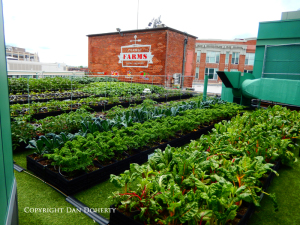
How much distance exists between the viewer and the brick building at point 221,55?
37.4m

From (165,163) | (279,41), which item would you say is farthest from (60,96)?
(279,41)

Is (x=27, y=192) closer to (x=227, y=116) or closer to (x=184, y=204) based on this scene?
(x=184, y=204)

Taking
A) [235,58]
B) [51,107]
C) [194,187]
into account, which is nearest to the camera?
[194,187]

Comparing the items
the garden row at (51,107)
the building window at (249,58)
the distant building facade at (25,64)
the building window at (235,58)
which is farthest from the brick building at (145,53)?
the building window at (249,58)

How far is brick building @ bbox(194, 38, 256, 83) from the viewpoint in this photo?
37375 millimetres

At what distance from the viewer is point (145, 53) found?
736 inches

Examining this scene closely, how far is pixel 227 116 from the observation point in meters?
7.69

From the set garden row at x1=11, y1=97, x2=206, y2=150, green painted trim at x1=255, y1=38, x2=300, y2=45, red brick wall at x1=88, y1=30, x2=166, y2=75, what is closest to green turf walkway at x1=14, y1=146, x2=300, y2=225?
garden row at x1=11, y1=97, x2=206, y2=150

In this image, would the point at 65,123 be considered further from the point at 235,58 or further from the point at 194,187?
the point at 235,58

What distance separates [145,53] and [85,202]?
55.5ft

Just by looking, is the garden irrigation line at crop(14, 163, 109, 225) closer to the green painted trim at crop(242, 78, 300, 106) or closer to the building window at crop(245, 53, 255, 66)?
the green painted trim at crop(242, 78, 300, 106)

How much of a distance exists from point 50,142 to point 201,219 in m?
2.92

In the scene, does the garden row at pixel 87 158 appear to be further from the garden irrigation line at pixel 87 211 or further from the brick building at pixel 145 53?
the brick building at pixel 145 53

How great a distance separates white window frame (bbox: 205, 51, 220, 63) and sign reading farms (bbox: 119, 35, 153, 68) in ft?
71.4
